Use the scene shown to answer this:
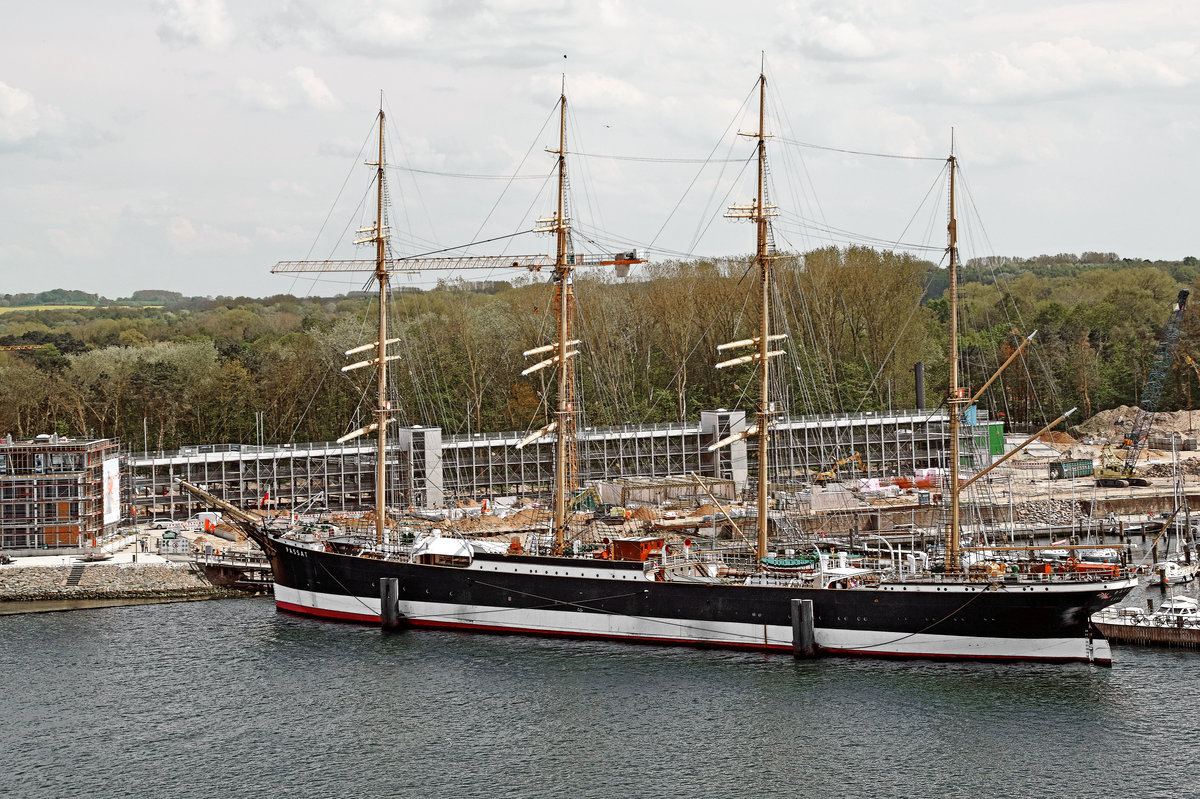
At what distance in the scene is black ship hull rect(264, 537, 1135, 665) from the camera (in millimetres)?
50219

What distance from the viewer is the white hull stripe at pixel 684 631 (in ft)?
165

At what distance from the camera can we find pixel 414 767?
4078cm

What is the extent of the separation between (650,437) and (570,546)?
38.2 metres

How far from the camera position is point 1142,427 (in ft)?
344

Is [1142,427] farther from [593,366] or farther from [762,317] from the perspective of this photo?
[762,317]

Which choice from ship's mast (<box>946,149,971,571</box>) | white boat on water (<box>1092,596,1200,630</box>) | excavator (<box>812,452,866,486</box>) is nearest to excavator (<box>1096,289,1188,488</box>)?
excavator (<box>812,452,866,486</box>)

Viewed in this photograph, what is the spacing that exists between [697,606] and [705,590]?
80 cm

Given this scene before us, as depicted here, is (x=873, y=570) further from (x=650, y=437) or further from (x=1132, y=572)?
(x=650, y=437)

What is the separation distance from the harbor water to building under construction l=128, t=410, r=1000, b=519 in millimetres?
28970

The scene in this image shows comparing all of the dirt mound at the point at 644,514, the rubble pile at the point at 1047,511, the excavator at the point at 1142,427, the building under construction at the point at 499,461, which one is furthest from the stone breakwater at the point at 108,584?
the excavator at the point at 1142,427

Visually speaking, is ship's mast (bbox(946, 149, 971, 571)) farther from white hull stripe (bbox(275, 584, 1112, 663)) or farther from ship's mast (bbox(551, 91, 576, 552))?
ship's mast (bbox(551, 91, 576, 552))

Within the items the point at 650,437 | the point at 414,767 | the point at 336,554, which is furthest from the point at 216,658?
the point at 650,437

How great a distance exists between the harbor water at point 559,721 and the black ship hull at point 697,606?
0.94 metres

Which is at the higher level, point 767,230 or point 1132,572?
point 767,230
